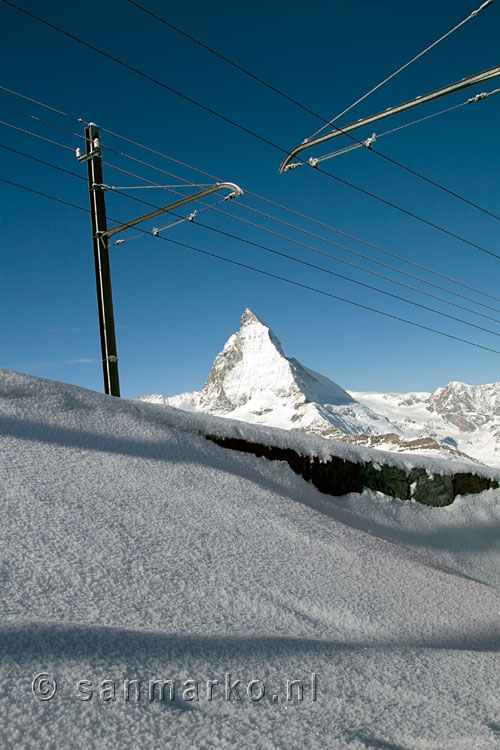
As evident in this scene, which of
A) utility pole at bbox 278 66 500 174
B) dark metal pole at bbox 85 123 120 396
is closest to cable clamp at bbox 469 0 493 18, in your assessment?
utility pole at bbox 278 66 500 174

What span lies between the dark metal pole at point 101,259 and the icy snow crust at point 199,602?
238 cm

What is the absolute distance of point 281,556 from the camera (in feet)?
10.2

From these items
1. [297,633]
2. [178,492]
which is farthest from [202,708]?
[178,492]

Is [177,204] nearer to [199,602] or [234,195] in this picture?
[234,195]

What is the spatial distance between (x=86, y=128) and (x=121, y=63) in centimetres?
105

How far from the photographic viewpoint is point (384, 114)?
617cm

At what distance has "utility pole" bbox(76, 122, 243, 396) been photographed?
692 centimetres

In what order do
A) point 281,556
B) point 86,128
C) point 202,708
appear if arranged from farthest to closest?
point 86,128 → point 281,556 → point 202,708

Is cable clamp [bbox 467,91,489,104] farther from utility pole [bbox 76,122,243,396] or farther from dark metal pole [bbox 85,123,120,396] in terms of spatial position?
dark metal pole [bbox 85,123,120,396]

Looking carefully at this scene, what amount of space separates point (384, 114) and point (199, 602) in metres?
5.87

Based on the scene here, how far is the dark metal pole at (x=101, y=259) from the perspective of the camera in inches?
271

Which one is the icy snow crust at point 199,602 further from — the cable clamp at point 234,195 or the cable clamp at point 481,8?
the cable clamp at point 481,8

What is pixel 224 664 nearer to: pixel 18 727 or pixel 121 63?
pixel 18 727

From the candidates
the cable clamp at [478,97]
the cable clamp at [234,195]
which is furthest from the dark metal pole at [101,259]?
the cable clamp at [478,97]
